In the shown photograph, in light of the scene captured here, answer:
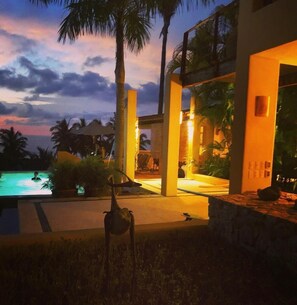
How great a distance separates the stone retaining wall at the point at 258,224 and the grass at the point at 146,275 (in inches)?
6.7

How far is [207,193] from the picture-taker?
9992 millimetres

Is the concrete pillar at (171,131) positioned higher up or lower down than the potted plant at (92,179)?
higher up

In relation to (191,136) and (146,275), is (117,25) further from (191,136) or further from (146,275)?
(146,275)

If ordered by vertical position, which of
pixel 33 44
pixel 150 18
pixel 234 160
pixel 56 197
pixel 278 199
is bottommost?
pixel 56 197

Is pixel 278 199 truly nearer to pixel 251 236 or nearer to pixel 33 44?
pixel 251 236

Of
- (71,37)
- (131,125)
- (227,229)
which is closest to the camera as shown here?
(227,229)

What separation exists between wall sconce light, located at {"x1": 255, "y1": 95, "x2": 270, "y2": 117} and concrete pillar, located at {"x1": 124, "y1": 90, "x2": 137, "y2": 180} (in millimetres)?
6076

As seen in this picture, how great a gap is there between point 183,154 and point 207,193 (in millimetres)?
6357

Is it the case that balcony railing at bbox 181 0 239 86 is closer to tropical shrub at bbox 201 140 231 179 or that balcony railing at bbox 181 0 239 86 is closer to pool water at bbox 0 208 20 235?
tropical shrub at bbox 201 140 231 179

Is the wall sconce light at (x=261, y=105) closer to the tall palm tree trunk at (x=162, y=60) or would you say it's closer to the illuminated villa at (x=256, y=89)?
the illuminated villa at (x=256, y=89)

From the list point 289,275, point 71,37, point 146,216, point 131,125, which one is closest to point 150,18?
point 71,37

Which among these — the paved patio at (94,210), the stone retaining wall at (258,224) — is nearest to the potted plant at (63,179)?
the paved patio at (94,210)

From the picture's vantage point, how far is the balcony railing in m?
7.51

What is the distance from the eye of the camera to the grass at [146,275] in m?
3.16
